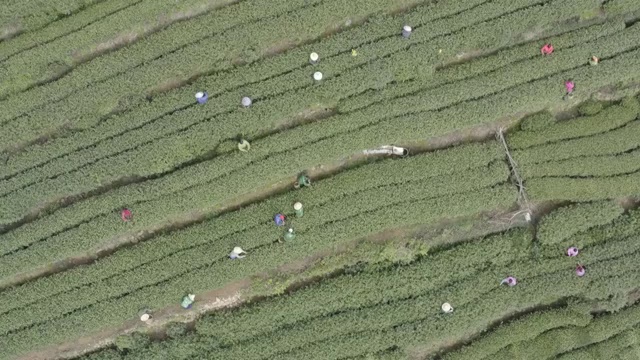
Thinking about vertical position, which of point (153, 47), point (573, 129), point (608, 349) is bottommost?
point (608, 349)

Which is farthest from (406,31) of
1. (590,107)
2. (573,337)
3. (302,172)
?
(573,337)

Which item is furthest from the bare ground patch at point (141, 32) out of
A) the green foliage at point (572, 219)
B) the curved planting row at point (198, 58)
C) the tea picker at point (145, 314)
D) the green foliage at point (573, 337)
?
the green foliage at point (573, 337)

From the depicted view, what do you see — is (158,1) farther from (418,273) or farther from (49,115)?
(418,273)

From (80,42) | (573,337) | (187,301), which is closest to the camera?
(187,301)

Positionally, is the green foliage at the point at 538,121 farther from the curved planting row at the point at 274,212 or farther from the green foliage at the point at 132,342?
the green foliage at the point at 132,342

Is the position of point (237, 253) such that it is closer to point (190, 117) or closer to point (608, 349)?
point (190, 117)

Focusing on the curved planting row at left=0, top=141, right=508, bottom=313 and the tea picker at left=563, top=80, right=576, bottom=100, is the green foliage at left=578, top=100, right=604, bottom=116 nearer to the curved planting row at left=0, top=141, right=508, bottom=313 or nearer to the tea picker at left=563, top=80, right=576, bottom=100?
the tea picker at left=563, top=80, right=576, bottom=100

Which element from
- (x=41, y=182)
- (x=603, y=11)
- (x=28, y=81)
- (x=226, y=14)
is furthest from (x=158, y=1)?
(x=603, y=11)
